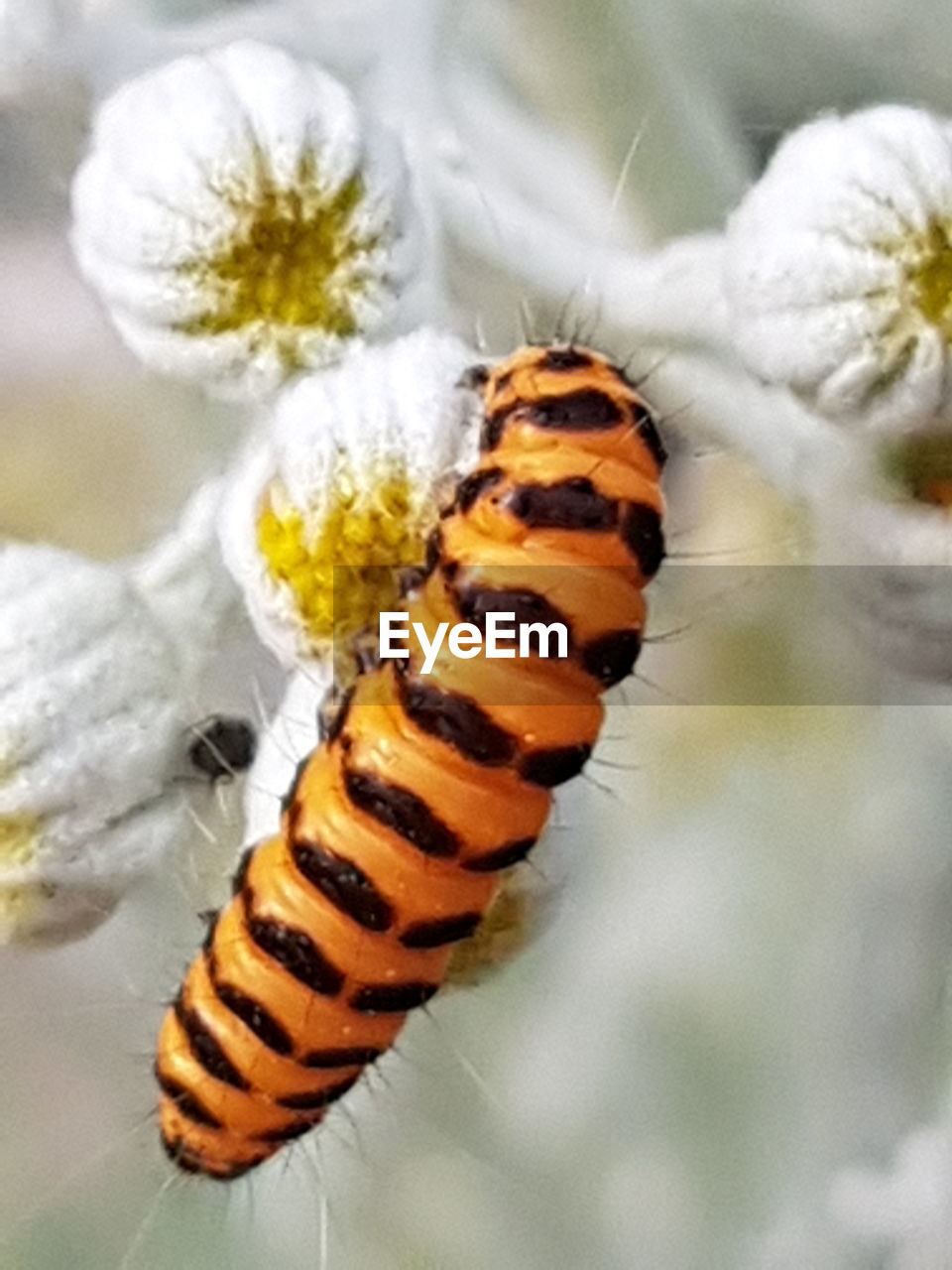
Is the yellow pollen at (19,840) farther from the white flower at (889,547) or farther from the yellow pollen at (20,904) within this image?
the white flower at (889,547)

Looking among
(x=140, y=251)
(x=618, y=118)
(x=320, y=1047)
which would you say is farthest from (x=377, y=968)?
(x=618, y=118)

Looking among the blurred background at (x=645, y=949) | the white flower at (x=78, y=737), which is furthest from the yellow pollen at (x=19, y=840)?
the blurred background at (x=645, y=949)

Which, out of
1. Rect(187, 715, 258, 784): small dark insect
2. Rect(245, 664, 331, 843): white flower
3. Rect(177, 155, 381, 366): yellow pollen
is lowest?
Rect(187, 715, 258, 784): small dark insect

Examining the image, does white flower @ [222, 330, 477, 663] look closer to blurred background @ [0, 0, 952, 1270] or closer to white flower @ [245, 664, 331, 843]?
white flower @ [245, 664, 331, 843]

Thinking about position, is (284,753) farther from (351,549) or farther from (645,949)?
(645,949)

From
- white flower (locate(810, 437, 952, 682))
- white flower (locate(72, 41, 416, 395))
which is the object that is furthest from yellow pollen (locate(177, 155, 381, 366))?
white flower (locate(810, 437, 952, 682))

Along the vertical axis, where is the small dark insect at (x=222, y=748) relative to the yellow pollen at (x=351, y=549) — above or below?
below

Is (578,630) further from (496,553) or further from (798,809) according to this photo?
(798,809)
